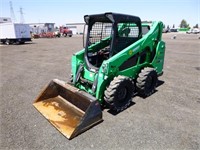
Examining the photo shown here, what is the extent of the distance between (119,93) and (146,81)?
1.18 meters

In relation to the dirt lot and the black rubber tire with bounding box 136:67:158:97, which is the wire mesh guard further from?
the dirt lot

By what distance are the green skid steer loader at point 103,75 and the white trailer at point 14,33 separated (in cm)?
2155

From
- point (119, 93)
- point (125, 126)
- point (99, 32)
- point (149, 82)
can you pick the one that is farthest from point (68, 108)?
point (149, 82)

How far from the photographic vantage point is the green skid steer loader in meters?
3.86

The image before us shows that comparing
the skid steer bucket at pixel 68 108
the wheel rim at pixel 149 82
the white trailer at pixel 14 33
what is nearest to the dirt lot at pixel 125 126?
the skid steer bucket at pixel 68 108

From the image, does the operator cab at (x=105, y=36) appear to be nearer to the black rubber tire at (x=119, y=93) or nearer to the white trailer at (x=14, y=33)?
the black rubber tire at (x=119, y=93)

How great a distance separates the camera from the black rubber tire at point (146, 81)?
496 centimetres

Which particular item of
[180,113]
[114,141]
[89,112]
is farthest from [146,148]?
[180,113]

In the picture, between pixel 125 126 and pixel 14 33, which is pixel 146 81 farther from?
pixel 14 33

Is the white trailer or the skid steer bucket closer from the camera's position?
the skid steer bucket

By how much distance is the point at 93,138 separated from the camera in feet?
11.1

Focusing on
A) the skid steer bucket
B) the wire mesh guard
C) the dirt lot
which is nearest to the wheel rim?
the dirt lot

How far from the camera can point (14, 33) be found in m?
23.2

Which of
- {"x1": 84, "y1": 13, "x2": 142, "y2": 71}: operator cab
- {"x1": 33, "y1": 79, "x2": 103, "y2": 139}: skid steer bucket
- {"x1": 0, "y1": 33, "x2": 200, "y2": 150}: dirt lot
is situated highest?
{"x1": 84, "y1": 13, "x2": 142, "y2": 71}: operator cab
